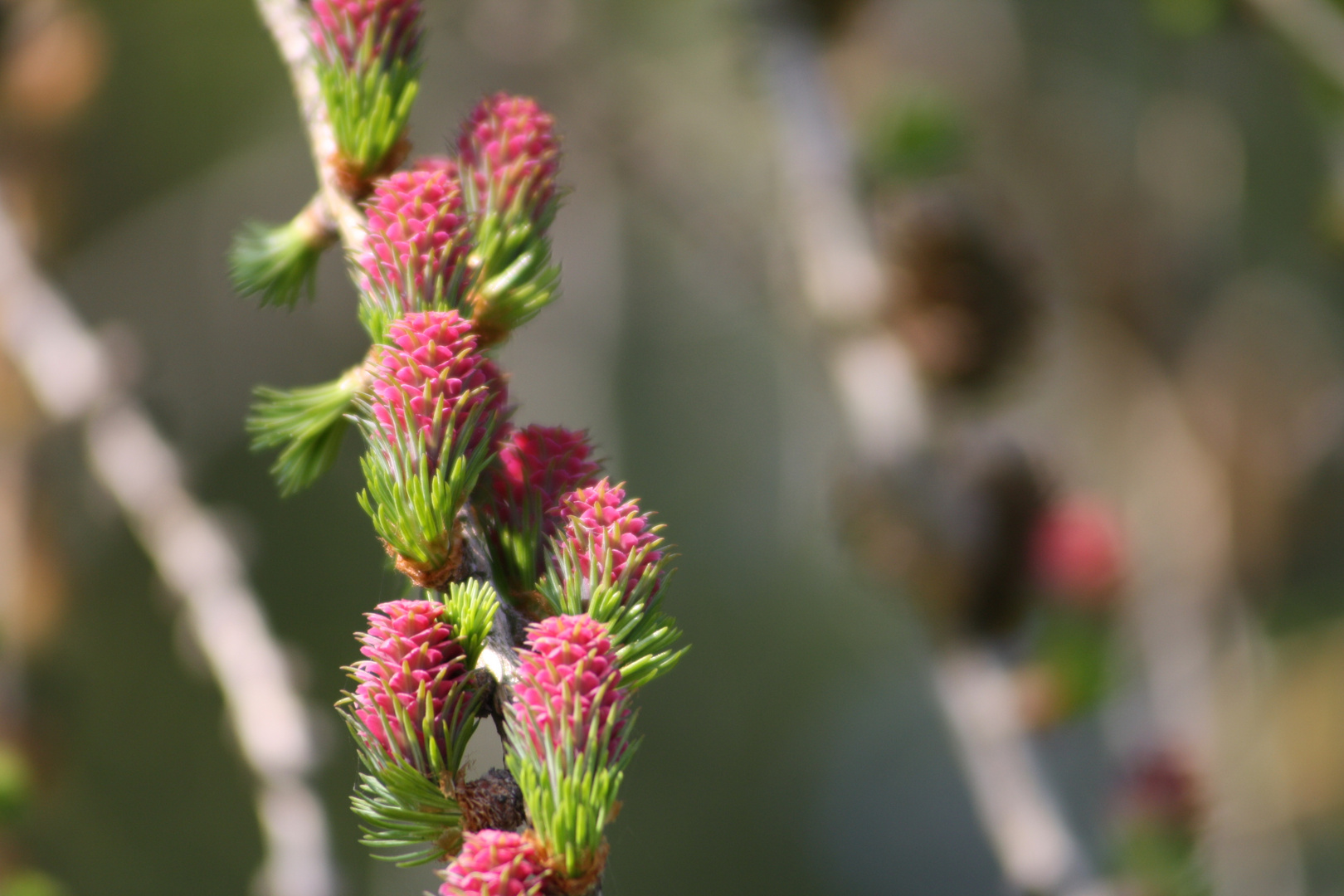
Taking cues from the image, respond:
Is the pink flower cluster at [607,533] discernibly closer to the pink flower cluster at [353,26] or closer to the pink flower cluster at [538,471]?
the pink flower cluster at [538,471]

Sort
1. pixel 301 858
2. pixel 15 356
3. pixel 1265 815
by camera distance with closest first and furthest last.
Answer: pixel 301 858, pixel 15 356, pixel 1265 815

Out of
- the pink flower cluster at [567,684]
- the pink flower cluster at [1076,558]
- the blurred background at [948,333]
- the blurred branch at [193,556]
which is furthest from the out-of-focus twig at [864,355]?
the pink flower cluster at [567,684]

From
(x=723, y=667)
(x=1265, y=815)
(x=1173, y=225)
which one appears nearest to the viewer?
(x=1265, y=815)

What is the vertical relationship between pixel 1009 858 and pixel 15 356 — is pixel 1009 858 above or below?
below

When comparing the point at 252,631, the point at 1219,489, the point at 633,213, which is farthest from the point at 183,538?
the point at 633,213

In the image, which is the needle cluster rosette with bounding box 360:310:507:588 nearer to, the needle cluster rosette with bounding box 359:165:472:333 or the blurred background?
the needle cluster rosette with bounding box 359:165:472:333

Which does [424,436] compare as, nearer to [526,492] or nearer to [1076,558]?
[526,492]

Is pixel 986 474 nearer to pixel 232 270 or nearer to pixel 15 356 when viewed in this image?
pixel 232 270
